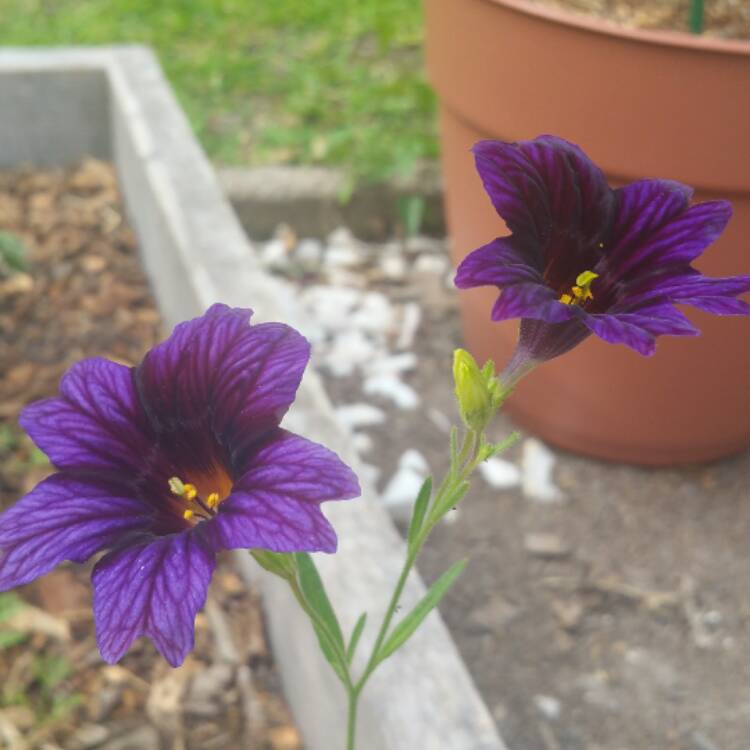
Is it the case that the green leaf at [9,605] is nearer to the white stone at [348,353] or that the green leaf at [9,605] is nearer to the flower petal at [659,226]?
the white stone at [348,353]

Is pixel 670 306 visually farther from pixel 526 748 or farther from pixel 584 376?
pixel 584 376

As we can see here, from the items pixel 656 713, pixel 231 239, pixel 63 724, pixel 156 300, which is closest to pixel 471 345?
pixel 231 239

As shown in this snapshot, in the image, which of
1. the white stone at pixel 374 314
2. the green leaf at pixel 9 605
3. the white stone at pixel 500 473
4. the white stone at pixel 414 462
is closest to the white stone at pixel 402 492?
the white stone at pixel 414 462

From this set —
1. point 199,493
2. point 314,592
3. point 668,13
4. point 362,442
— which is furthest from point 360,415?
point 199,493

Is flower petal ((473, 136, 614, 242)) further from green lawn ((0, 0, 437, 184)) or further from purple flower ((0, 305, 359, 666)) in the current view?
green lawn ((0, 0, 437, 184))

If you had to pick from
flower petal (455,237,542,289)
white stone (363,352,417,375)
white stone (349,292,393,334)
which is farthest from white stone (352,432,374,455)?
flower petal (455,237,542,289)

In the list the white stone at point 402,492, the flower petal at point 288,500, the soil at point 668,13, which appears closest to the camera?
the flower petal at point 288,500
